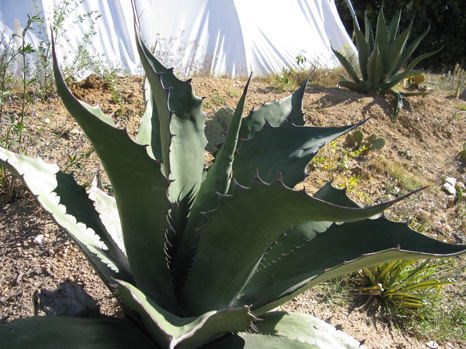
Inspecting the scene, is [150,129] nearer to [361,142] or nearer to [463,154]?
[361,142]

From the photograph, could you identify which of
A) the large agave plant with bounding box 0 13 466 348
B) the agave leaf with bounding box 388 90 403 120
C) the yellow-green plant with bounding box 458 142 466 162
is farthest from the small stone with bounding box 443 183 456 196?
the large agave plant with bounding box 0 13 466 348

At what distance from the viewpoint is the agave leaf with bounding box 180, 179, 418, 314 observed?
2.68 ft

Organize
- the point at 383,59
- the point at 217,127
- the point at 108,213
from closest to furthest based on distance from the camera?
the point at 108,213 < the point at 217,127 < the point at 383,59

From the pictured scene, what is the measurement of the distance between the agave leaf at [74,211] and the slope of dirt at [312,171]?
1.17ft

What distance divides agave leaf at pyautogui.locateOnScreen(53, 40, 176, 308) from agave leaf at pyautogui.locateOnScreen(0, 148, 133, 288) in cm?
9

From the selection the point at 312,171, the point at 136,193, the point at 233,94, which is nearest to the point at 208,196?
the point at 136,193

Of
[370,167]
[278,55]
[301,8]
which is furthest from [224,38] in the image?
[370,167]

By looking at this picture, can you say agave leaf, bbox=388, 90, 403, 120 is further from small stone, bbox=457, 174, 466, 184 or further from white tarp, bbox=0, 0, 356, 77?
white tarp, bbox=0, 0, 356, 77

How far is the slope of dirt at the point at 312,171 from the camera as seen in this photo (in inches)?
63.4

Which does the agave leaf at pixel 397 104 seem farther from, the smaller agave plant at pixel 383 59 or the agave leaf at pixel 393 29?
the agave leaf at pixel 393 29

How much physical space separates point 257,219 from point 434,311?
1808 mm

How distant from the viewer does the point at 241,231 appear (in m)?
0.98

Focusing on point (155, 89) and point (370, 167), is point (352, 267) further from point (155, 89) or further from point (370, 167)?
point (370, 167)

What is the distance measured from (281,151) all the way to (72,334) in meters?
0.77
